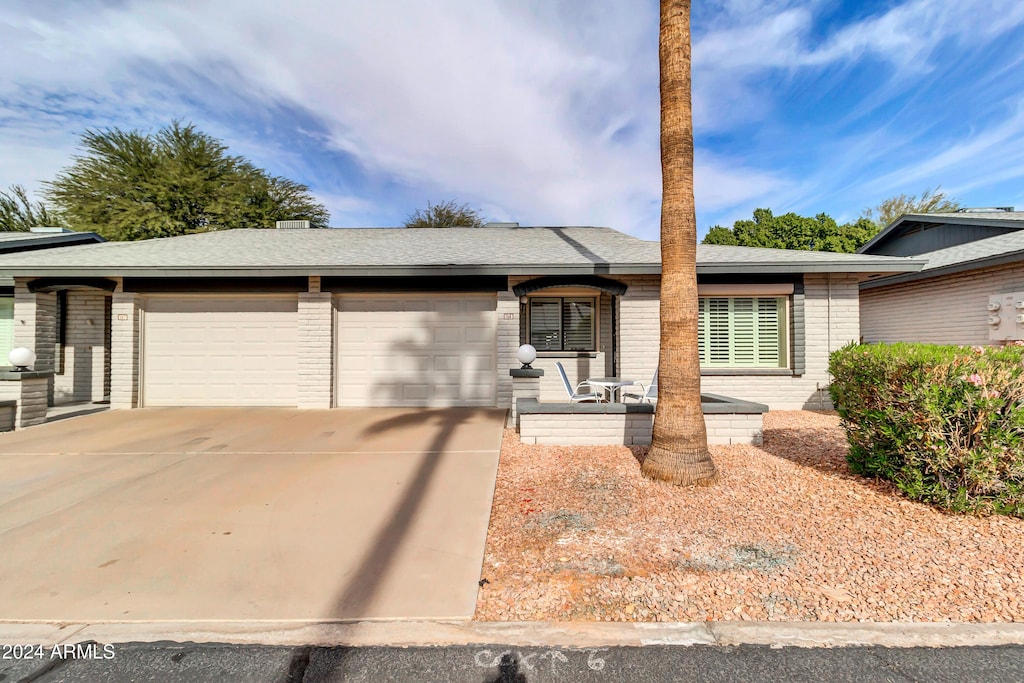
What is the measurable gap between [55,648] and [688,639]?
342 centimetres

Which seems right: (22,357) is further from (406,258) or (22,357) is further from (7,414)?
(406,258)

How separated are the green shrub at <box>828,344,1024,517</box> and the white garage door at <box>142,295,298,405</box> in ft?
32.4

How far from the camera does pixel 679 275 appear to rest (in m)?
4.40

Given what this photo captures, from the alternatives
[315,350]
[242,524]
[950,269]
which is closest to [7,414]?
[315,350]

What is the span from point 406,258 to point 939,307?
1326 cm

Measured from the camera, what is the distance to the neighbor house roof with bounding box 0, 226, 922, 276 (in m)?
8.11

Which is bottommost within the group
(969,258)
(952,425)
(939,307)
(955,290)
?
(952,425)

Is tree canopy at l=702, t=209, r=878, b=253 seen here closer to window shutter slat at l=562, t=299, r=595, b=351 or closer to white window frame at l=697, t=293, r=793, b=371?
white window frame at l=697, t=293, r=793, b=371

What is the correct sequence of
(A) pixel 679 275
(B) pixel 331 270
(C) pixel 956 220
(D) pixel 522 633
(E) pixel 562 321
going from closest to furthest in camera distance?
(D) pixel 522 633
(A) pixel 679 275
(B) pixel 331 270
(E) pixel 562 321
(C) pixel 956 220

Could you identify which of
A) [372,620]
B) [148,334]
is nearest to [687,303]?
[372,620]

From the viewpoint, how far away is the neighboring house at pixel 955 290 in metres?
8.95

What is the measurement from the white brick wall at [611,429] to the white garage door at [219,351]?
6.00 meters

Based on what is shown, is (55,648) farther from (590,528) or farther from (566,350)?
(566,350)

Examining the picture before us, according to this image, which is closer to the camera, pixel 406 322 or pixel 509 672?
pixel 509 672
